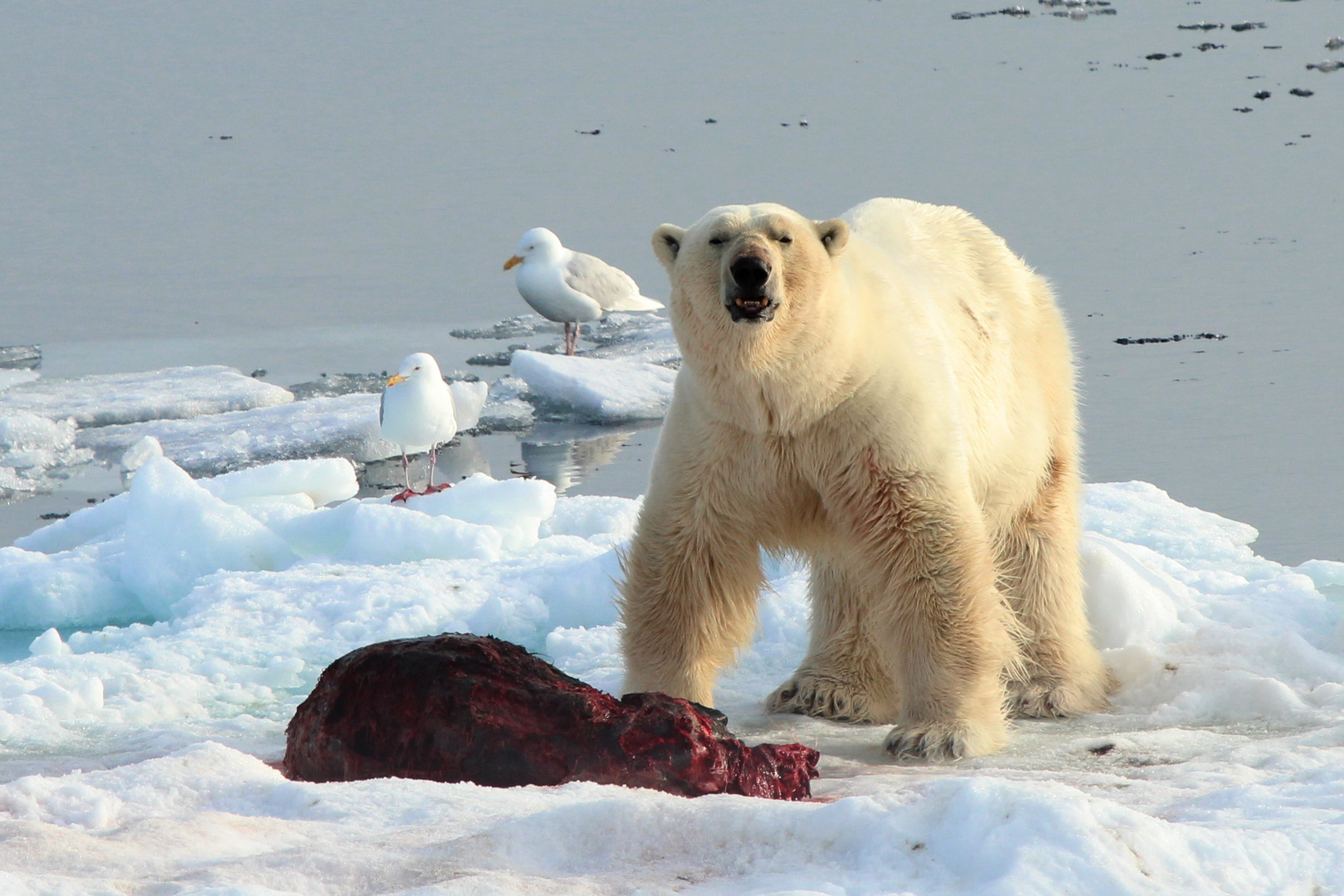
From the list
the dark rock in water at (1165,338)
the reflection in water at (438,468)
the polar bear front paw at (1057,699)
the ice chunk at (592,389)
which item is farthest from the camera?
the dark rock in water at (1165,338)

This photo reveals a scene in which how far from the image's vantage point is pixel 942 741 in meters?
3.81

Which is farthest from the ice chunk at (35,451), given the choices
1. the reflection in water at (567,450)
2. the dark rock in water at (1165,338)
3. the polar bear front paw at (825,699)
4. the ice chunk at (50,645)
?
the dark rock in water at (1165,338)

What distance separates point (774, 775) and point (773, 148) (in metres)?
12.1

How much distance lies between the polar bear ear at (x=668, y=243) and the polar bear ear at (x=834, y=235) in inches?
12.9

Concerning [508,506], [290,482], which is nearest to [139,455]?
[290,482]

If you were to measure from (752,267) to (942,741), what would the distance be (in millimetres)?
1252

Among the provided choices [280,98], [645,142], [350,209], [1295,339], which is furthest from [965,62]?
[1295,339]

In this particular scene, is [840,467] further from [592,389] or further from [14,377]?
[14,377]

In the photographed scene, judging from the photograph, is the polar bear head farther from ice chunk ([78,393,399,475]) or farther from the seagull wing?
the seagull wing

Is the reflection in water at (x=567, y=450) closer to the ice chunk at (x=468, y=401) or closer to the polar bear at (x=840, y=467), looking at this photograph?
the ice chunk at (x=468, y=401)

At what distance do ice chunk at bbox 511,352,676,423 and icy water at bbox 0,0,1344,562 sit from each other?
1.70 ft

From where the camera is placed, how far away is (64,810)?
111 inches

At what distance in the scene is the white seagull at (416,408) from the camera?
7410 mm

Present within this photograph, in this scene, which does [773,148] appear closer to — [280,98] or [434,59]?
[280,98]
